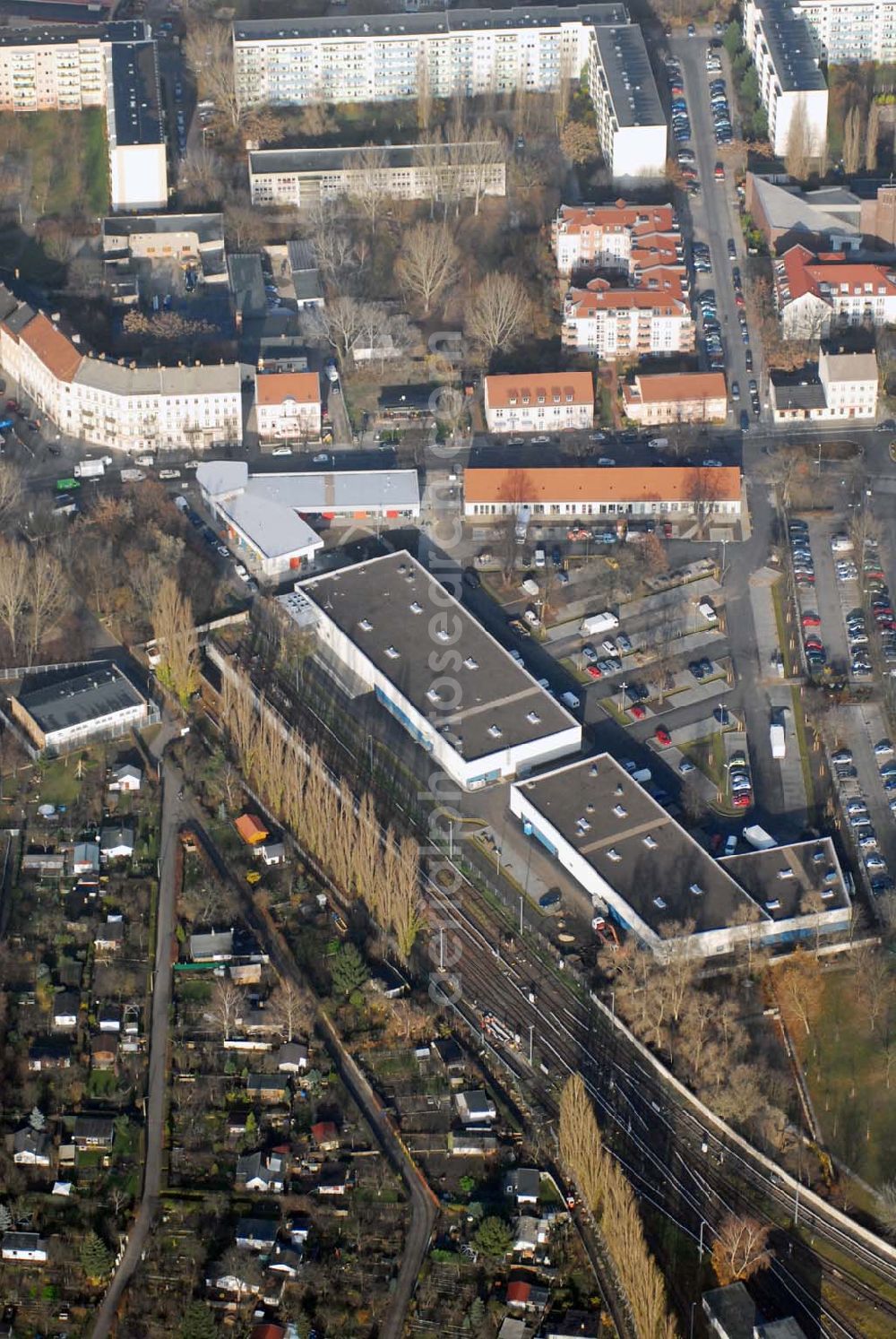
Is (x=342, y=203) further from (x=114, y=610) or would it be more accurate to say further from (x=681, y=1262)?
(x=681, y=1262)

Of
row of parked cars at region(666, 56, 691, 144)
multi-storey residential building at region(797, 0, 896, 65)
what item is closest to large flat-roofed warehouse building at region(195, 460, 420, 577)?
row of parked cars at region(666, 56, 691, 144)

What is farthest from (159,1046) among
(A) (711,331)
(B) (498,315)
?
(A) (711,331)

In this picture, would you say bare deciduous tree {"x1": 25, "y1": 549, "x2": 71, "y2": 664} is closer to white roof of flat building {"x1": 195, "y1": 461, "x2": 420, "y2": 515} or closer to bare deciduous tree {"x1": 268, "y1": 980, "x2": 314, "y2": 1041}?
white roof of flat building {"x1": 195, "y1": 461, "x2": 420, "y2": 515}

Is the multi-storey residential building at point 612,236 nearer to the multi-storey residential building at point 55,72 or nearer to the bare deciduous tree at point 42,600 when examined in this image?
the multi-storey residential building at point 55,72

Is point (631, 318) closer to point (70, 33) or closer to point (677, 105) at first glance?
point (677, 105)

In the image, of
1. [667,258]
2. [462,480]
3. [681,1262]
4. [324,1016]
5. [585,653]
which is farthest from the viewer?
[667,258]

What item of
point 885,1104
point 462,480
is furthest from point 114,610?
point 885,1104

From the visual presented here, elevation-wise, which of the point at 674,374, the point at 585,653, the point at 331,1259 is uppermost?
the point at 674,374
